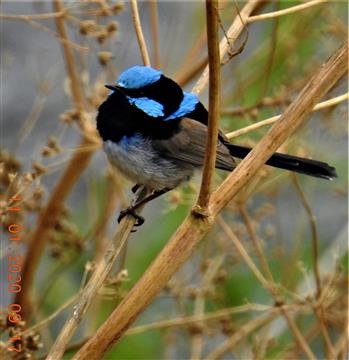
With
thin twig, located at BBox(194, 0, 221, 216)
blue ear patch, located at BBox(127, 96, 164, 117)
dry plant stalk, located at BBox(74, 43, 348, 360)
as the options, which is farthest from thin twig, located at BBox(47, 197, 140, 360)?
blue ear patch, located at BBox(127, 96, 164, 117)

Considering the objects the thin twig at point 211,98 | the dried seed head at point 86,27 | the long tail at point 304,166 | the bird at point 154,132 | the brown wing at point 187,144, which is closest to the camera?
the thin twig at point 211,98

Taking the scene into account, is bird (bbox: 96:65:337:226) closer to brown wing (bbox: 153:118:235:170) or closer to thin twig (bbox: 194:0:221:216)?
brown wing (bbox: 153:118:235:170)

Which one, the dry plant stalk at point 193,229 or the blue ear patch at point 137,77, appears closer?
the dry plant stalk at point 193,229

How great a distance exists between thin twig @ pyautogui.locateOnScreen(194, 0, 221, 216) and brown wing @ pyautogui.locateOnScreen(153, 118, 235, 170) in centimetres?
129

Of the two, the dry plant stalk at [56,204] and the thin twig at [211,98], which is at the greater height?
the dry plant stalk at [56,204]

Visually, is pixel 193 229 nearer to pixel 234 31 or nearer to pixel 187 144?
pixel 234 31

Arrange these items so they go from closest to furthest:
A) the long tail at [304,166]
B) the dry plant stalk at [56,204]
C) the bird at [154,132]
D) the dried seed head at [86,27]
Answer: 1. the long tail at [304,166]
2. the dried seed head at [86,27]
3. the bird at [154,132]
4. the dry plant stalk at [56,204]

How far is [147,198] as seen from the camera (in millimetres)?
3395

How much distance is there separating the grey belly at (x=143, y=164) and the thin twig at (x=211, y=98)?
124 centimetres

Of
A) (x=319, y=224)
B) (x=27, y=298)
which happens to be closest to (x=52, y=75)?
(x=27, y=298)

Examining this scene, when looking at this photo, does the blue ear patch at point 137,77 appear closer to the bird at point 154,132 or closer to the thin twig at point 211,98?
the bird at point 154,132

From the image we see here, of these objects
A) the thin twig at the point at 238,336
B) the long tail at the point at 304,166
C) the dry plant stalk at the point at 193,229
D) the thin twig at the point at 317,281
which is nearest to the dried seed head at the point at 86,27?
the long tail at the point at 304,166

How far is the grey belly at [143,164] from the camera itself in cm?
343

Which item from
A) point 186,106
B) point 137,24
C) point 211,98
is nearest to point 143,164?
point 186,106
